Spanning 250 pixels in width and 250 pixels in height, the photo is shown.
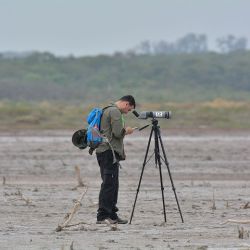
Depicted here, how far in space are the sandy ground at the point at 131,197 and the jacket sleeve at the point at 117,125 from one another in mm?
1162

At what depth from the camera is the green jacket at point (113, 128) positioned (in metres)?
14.4

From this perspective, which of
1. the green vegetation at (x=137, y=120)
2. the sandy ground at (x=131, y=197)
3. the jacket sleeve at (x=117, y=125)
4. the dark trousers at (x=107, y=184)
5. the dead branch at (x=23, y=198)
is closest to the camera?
the sandy ground at (x=131, y=197)

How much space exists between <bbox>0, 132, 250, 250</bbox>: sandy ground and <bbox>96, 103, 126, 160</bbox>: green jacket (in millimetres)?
988

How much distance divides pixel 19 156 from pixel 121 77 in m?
60.7

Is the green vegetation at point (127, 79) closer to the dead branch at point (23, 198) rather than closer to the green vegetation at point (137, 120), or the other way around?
the green vegetation at point (137, 120)

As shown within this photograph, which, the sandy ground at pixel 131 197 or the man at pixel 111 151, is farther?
the man at pixel 111 151

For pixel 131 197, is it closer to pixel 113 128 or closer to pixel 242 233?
pixel 113 128

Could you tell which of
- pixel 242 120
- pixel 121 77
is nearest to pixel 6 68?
pixel 121 77

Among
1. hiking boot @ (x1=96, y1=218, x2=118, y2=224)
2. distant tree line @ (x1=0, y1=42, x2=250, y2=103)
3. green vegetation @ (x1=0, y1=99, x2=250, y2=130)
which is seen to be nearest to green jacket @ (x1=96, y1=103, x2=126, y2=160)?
hiking boot @ (x1=96, y1=218, x2=118, y2=224)

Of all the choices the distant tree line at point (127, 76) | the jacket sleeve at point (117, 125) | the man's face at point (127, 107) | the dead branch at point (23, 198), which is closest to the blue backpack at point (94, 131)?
the jacket sleeve at point (117, 125)

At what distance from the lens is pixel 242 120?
A: 4616cm

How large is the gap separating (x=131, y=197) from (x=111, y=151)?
400cm

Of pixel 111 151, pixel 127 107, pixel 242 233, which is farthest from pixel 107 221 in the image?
pixel 242 233

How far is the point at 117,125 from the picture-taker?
14.4 metres
